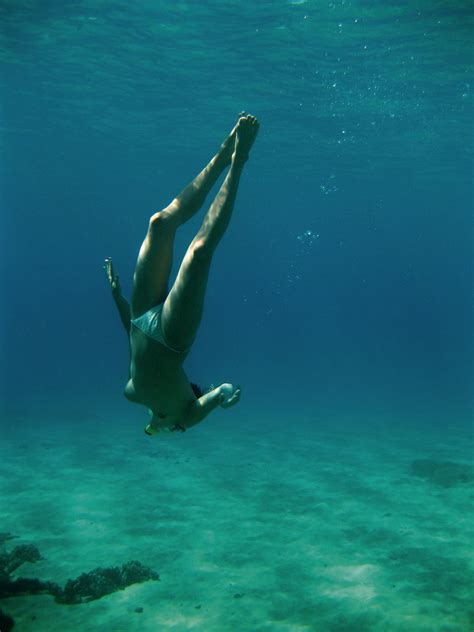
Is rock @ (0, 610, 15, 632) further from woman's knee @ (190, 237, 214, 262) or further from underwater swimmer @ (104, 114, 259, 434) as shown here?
woman's knee @ (190, 237, 214, 262)

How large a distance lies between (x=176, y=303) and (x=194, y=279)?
26 cm

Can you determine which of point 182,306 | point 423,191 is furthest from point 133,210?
point 182,306

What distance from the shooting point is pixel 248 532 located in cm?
1081

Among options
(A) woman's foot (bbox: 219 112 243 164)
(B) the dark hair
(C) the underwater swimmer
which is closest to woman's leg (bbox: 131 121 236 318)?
(C) the underwater swimmer

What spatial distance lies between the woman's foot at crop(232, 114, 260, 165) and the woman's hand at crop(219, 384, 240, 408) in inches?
84.5

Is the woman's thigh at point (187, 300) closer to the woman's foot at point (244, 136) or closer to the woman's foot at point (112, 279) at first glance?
the woman's foot at point (244, 136)

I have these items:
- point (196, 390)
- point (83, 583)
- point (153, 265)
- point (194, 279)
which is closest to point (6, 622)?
point (83, 583)

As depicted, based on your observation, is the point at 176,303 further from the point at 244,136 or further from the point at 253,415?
the point at 253,415

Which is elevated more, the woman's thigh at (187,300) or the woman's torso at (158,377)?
the woman's thigh at (187,300)

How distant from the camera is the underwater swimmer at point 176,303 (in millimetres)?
Result: 4371

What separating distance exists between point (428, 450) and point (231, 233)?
242ft

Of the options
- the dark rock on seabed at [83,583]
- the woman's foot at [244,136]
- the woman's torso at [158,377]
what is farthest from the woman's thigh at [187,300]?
the dark rock on seabed at [83,583]

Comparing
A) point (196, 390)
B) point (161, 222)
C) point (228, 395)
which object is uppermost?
point (161, 222)

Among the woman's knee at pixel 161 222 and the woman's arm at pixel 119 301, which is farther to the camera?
the woman's arm at pixel 119 301
